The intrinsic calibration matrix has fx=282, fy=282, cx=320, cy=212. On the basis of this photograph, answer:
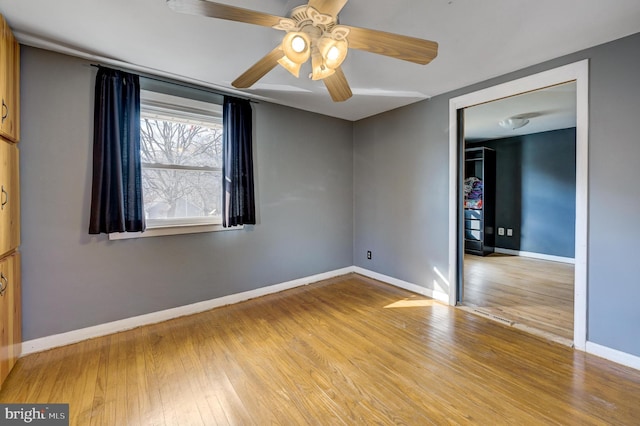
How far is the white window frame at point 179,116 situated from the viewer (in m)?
2.58

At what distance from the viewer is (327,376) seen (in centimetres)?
189

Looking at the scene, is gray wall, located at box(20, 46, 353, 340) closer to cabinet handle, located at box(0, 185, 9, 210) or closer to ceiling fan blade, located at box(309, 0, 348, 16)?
cabinet handle, located at box(0, 185, 9, 210)

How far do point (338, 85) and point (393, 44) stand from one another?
1.81 ft

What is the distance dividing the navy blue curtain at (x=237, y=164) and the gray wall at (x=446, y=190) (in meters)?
1.72

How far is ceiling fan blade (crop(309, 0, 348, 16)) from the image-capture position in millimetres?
1238

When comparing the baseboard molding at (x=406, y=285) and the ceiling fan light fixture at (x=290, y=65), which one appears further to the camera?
the baseboard molding at (x=406, y=285)

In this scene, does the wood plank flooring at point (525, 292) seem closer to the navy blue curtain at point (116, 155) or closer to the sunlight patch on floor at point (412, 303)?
the sunlight patch on floor at point (412, 303)

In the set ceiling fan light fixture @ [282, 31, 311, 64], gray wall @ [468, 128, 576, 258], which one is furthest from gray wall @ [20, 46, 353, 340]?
gray wall @ [468, 128, 576, 258]

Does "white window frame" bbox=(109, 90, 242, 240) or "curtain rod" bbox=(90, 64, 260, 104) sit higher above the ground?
"curtain rod" bbox=(90, 64, 260, 104)

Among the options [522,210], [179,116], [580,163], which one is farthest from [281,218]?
[522,210]

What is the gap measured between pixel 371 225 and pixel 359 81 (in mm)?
1977

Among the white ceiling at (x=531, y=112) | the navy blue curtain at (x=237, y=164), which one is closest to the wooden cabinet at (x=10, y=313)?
the navy blue curtain at (x=237, y=164)

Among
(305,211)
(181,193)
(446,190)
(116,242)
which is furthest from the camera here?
(305,211)

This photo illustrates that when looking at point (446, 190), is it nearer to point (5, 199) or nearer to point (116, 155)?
point (116, 155)
